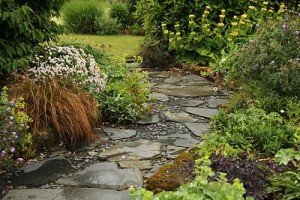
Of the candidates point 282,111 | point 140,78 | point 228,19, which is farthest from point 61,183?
point 228,19

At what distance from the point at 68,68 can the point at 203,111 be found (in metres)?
1.64

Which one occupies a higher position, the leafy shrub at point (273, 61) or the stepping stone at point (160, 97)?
the leafy shrub at point (273, 61)

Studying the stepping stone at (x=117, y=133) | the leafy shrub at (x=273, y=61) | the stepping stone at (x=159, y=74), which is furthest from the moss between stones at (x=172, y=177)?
the stepping stone at (x=159, y=74)

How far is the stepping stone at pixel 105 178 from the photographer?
360cm

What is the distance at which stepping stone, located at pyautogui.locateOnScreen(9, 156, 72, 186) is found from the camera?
3707 mm

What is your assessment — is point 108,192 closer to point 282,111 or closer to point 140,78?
point 282,111

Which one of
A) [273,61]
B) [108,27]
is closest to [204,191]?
[273,61]

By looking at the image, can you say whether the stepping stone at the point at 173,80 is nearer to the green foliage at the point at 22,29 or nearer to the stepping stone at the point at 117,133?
the green foliage at the point at 22,29

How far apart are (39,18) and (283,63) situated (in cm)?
255

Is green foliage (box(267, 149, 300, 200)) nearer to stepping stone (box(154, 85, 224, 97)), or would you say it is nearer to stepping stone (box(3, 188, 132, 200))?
stepping stone (box(3, 188, 132, 200))

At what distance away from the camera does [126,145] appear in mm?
4473

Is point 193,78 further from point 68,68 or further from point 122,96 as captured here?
point 68,68

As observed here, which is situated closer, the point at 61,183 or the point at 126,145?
the point at 61,183

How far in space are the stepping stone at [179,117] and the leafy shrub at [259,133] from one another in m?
1.17
